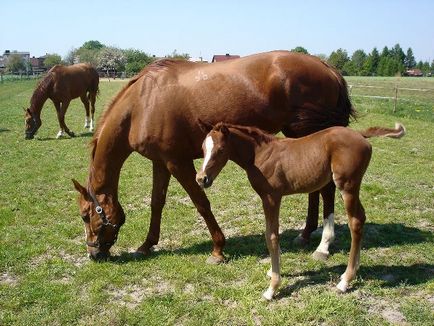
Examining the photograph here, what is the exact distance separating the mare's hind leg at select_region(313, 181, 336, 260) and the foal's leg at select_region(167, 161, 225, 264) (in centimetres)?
110

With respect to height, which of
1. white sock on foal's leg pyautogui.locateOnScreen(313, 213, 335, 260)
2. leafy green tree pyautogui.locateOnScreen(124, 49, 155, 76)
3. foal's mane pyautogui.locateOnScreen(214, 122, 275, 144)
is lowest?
white sock on foal's leg pyautogui.locateOnScreen(313, 213, 335, 260)

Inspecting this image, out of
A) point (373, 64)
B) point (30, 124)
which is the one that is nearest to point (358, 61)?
point (373, 64)

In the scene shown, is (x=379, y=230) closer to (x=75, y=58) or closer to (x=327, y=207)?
(x=327, y=207)

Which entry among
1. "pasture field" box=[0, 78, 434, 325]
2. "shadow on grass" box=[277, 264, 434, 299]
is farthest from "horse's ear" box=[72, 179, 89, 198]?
"shadow on grass" box=[277, 264, 434, 299]

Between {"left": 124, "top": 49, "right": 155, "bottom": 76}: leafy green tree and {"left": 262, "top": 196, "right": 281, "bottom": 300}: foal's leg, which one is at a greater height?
{"left": 124, "top": 49, "right": 155, "bottom": 76}: leafy green tree

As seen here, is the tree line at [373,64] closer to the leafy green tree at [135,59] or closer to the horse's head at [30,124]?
the leafy green tree at [135,59]

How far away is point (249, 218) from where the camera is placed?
20.0 ft

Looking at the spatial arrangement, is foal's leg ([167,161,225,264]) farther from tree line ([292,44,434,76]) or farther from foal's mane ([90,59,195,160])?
tree line ([292,44,434,76])

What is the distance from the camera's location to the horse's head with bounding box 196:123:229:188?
3.53 meters

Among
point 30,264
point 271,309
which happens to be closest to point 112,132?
point 30,264

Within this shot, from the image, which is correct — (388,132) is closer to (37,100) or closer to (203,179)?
(203,179)

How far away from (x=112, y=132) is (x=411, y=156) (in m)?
7.81

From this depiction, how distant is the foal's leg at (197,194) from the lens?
4641mm

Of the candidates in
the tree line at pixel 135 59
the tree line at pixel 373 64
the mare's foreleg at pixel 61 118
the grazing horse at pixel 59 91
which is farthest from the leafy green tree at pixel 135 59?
the mare's foreleg at pixel 61 118
